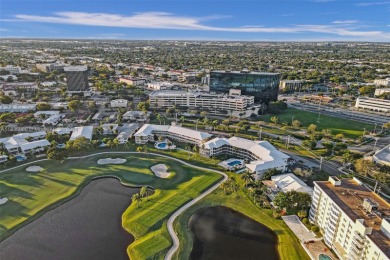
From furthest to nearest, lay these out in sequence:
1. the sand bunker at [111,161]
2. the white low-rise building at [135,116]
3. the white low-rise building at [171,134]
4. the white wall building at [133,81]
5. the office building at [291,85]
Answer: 1. the white wall building at [133,81]
2. the office building at [291,85]
3. the white low-rise building at [135,116]
4. the white low-rise building at [171,134]
5. the sand bunker at [111,161]

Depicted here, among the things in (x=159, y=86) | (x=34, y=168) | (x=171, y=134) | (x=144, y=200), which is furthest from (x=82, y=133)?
(x=159, y=86)

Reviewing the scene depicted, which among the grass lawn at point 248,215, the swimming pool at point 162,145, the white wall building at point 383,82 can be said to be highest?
the white wall building at point 383,82

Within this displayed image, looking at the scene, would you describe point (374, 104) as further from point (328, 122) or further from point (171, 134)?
point (171, 134)

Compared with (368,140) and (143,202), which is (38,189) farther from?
(368,140)

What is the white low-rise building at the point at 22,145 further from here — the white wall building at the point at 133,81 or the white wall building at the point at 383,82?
the white wall building at the point at 383,82

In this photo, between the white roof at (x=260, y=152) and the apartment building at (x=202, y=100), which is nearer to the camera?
the white roof at (x=260, y=152)

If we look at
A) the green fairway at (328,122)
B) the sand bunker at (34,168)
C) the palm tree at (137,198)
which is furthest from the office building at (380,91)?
the sand bunker at (34,168)
